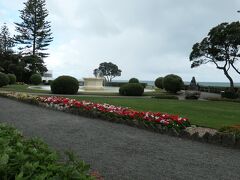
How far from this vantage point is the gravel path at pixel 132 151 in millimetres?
5609

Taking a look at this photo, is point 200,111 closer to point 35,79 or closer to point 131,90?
point 131,90

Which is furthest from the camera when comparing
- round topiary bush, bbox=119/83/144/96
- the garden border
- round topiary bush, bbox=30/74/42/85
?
round topiary bush, bbox=30/74/42/85

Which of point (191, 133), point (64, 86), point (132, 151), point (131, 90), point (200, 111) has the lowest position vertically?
point (132, 151)

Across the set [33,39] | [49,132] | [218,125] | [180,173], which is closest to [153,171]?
[180,173]

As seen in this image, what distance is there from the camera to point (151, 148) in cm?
741

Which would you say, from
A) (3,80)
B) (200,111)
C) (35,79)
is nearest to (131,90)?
(200,111)

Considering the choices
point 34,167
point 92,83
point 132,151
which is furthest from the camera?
point 92,83

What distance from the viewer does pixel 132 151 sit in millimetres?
7031

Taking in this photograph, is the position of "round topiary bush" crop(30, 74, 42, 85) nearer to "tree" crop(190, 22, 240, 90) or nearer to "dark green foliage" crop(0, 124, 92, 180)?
"tree" crop(190, 22, 240, 90)

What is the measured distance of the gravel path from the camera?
5.61 meters

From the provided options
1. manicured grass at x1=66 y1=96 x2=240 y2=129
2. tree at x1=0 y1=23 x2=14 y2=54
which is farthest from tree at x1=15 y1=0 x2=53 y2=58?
manicured grass at x1=66 y1=96 x2=240 y2=129

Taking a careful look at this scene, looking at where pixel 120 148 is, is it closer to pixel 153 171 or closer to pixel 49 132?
pixel 153 171

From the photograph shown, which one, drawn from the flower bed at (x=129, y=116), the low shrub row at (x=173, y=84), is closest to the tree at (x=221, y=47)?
the low shrub row at (x=173, y=84)

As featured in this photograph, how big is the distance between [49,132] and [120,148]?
92.0 inches
